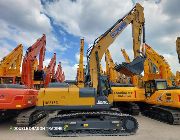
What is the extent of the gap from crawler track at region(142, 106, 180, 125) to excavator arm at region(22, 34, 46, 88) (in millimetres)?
7443

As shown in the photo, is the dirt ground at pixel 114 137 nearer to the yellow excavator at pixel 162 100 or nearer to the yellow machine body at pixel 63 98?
the yellow machine body at pixel 63 98

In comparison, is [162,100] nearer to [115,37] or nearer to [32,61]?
[115,37]

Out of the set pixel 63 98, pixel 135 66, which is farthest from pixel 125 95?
pixel 63 98

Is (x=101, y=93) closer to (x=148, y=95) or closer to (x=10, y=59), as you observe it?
(x=148, y=95)

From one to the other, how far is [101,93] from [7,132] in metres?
3.83

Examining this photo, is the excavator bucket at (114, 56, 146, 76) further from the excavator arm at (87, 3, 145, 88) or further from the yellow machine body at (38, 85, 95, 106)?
the yellow machine body at (38, 85, 95, 106)

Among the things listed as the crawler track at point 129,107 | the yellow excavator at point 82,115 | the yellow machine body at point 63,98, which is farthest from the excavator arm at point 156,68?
the yellow machine body at point 63,98

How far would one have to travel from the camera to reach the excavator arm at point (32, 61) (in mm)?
18234

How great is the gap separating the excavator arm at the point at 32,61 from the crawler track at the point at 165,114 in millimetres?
7443

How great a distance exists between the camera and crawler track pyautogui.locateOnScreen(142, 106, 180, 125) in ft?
40.8

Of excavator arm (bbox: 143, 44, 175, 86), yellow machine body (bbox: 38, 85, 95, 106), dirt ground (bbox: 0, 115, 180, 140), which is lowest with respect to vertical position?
dirt ground (bbox: 0, 115, 180, 140)

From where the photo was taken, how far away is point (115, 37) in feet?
48.3

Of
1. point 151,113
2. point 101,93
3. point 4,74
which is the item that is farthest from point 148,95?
point 4,74

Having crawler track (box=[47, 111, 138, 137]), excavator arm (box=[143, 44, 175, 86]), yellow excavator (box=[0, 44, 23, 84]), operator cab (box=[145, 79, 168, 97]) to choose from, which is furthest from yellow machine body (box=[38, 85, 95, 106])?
yellow excavator (box=[0, 44, 23, 84])
